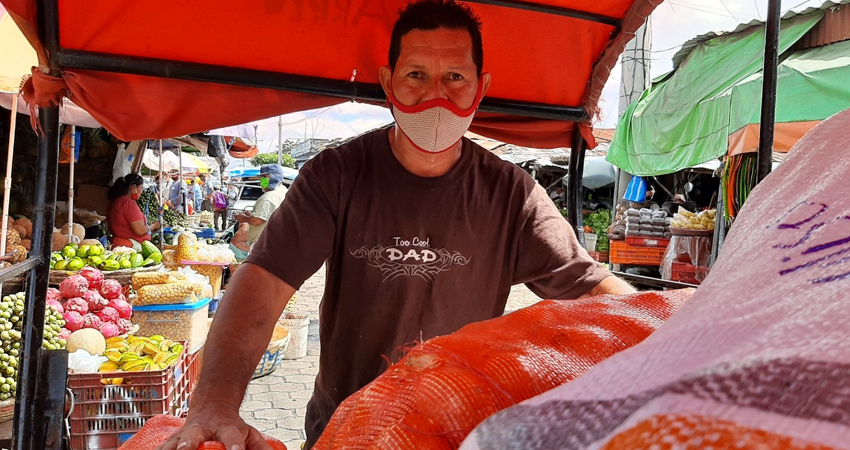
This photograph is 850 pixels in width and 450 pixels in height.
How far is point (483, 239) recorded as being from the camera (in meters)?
2.24

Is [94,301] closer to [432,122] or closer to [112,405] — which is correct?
[112,405]

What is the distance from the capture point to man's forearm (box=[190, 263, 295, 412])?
1.43 metres

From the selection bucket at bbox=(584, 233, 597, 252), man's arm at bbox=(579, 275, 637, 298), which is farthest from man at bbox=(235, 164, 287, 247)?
bucket at bbox=(584, 233, 597, 252)

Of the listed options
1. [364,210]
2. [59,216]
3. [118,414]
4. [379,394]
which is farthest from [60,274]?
[379,394]

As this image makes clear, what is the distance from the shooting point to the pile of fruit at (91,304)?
4.83 meters

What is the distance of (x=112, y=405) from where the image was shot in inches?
150

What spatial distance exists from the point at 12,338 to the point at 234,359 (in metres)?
3.58

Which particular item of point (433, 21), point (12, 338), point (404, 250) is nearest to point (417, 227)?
point (404, 250)

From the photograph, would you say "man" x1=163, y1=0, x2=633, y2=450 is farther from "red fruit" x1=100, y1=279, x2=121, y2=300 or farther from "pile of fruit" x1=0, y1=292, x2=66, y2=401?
"red fruit" x1=100, y1=279, x2=121, y2=300

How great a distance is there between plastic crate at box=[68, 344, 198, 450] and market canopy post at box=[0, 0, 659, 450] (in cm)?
175

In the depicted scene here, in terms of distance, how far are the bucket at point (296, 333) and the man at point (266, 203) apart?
4.09ft

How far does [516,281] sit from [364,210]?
2.36ft

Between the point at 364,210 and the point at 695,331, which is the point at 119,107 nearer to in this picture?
the point at 364,210

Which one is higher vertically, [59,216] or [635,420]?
[635,420]
